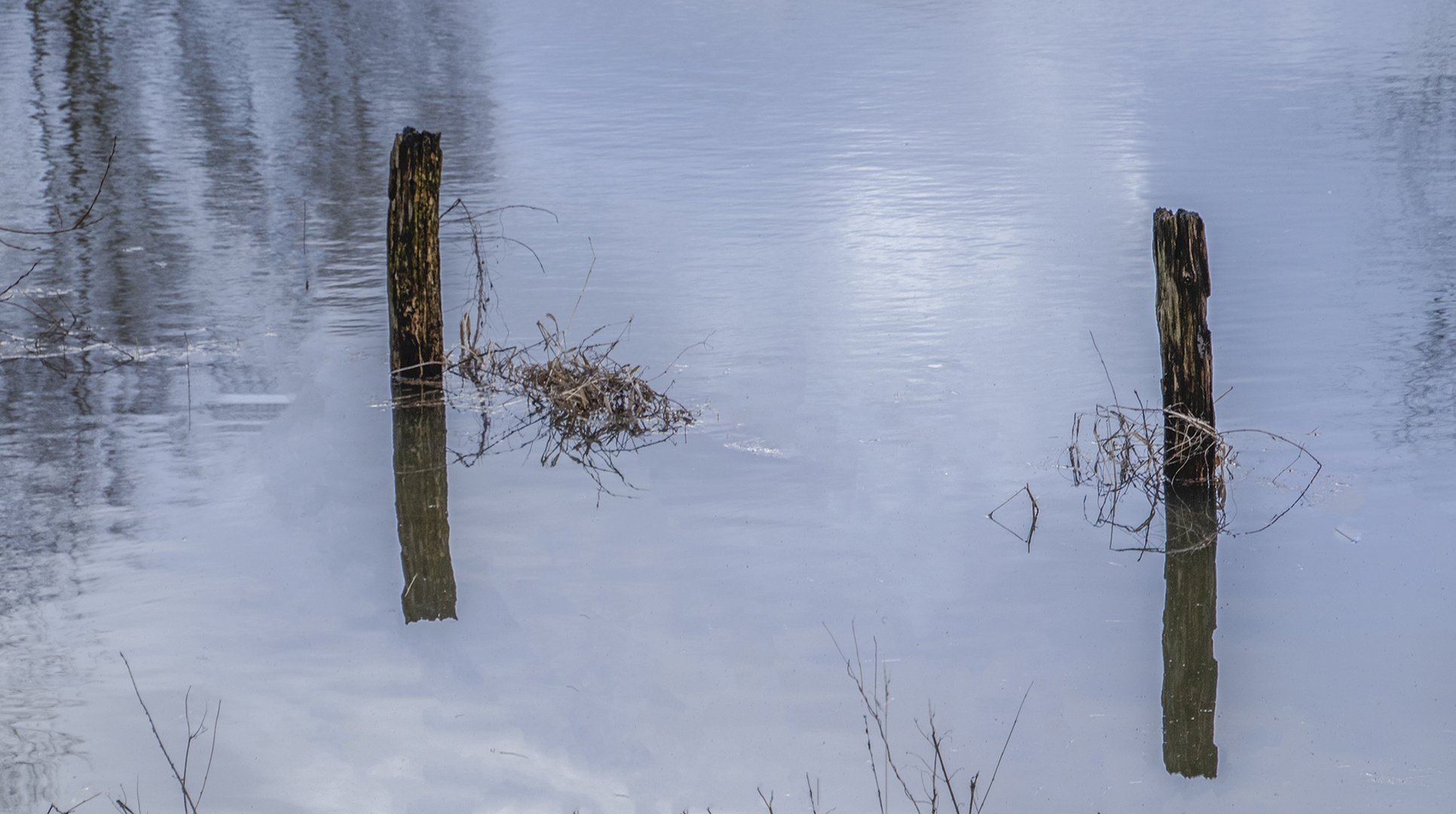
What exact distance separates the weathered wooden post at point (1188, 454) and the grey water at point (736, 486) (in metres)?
0.10

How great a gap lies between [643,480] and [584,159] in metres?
11.9

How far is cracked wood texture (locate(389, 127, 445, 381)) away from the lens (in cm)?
904

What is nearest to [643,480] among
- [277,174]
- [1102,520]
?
[1102,520]

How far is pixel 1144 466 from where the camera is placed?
333 inches

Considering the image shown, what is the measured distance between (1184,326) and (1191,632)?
182cm

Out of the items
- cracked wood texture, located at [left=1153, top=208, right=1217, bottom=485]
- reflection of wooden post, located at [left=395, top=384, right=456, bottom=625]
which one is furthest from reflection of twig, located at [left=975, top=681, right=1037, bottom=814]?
reflection of wooden post, located at [left=395, top=384, right=456, bottom=625]

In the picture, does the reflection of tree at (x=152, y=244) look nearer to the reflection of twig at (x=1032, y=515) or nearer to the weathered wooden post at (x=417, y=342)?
the weathered wooden post at (x=417, y=342)

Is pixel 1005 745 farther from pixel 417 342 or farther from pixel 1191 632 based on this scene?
pixel 417 342

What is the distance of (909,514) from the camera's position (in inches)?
327

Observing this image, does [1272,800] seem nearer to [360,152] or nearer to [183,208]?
[183,208]

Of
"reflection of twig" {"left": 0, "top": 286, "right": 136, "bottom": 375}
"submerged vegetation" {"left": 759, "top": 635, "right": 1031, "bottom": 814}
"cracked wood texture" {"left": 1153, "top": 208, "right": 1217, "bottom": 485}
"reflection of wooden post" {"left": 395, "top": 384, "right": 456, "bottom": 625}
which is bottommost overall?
"submerged vegetation" {"left": 759, "top": 635, "right": 1031, "bottom": 814}

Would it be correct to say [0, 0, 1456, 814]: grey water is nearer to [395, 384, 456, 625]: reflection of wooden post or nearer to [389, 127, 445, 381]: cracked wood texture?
[395, 384, 456, 625]: reflection of wooden post

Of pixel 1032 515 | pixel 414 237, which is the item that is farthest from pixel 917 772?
pixel 414 237

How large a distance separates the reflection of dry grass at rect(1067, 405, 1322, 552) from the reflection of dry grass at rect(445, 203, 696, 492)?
282 centimetres
